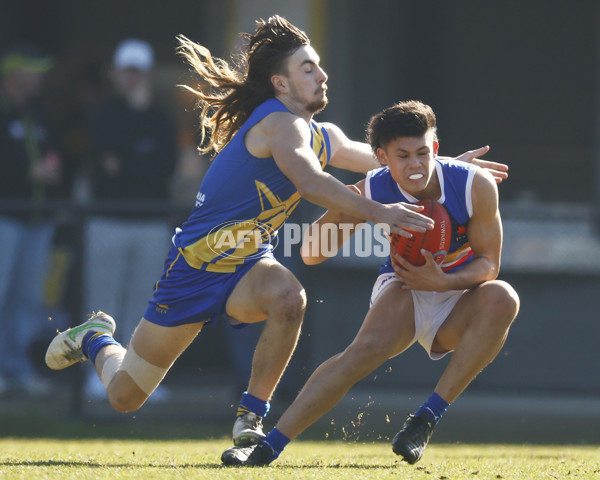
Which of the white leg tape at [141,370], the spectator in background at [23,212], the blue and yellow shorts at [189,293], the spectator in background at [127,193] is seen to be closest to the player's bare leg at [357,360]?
the blue and yellow shorts at [189,293]

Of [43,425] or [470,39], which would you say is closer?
[43,425]

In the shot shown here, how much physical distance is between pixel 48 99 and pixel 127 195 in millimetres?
2260

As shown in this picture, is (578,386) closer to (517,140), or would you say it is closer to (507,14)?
(517,140)

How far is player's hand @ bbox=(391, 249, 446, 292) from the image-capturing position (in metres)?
5.25

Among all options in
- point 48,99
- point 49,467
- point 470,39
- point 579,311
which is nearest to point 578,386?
point 579,311

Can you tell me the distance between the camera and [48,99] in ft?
35.7

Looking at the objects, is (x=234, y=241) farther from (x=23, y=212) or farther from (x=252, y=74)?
(x=23, y=212)

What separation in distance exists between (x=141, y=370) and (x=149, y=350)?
0.11 meters

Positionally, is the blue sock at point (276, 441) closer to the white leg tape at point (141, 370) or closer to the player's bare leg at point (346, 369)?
the player's bare leg at point (346, 369)

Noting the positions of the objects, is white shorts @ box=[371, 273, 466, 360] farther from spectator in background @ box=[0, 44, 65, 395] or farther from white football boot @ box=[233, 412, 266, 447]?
spectator in background @ box=[0, 44, 65, 395]

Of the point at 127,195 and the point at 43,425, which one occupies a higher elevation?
the point at 127,195

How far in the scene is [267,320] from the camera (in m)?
5.33

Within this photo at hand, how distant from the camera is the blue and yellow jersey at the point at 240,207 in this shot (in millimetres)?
5461

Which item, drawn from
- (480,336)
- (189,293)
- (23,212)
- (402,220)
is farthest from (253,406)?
(23,212)
